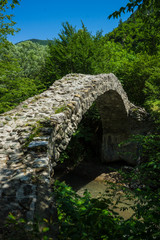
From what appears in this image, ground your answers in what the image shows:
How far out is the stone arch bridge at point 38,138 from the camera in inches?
69.2

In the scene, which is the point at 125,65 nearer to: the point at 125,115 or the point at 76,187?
the point at 125,115

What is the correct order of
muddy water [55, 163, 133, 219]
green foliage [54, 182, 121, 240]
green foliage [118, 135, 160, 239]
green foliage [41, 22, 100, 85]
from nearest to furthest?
1. green foliage [54, 182, 121, 240]
2. green foliage [118, 135, 160, 239]
3. muddy water [55, 163, 133, 219]
4. green foliage [41, 22, 100, 85]

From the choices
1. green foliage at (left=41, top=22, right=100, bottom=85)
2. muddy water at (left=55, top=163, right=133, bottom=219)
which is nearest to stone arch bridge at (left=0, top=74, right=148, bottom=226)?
muddy water at (left=55, top=163, right=133, bottom=219)

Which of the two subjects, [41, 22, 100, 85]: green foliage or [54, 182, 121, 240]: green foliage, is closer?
[54, 182, 121, 240]: green foliage

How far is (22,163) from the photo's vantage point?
2.29 meters

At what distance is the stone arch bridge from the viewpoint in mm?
1759

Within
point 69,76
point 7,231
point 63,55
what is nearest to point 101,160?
point 69,76

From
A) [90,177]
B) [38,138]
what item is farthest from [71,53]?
[38,138]

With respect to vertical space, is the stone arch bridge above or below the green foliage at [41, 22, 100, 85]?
below

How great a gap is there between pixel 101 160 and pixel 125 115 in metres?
3.09

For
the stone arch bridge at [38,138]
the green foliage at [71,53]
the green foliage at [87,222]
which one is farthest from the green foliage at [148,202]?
the green foliage at [71,53]

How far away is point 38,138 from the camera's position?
2.70 metres

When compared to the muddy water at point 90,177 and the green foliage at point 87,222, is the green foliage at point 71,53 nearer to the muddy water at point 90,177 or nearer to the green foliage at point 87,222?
the muddy water at point 90,177

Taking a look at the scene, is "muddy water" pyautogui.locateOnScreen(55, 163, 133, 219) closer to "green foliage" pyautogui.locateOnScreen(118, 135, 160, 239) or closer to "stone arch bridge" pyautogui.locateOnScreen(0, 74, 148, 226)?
"stone arch bridge" pyautogui.locateOnScreen(0, 74, 148, 226)
